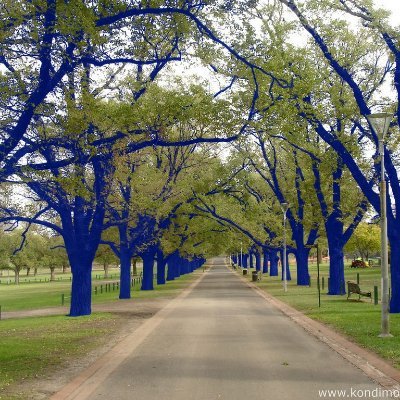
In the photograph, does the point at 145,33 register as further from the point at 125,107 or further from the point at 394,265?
the point at 394,265

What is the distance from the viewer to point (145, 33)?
44.4ft

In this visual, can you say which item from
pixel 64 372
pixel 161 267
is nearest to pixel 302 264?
pixel 161 267

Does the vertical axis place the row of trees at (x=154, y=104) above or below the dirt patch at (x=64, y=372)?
above

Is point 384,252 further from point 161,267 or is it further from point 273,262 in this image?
point 273,262

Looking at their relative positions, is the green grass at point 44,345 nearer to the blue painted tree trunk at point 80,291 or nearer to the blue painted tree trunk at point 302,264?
the blue painted tree trunk at point 80,291

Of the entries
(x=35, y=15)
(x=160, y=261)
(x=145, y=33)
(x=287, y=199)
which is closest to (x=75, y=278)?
(x=145, y=33)

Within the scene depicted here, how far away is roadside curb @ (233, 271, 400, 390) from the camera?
9.02m

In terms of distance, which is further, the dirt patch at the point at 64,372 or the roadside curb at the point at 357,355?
the roadside curb at the point at 357,355

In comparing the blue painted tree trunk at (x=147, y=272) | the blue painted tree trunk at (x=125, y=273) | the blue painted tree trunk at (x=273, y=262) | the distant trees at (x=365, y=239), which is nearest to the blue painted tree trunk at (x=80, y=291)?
the blue painted tree trunk at (x=125, y=273)

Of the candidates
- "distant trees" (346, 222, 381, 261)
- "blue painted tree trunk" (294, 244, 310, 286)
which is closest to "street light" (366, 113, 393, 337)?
"blue painted tree trunk" (294, 244, 310, 286)

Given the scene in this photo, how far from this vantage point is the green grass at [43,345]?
9734mm

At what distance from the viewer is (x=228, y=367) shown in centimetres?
1016

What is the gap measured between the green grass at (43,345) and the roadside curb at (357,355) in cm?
560

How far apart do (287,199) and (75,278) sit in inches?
881
